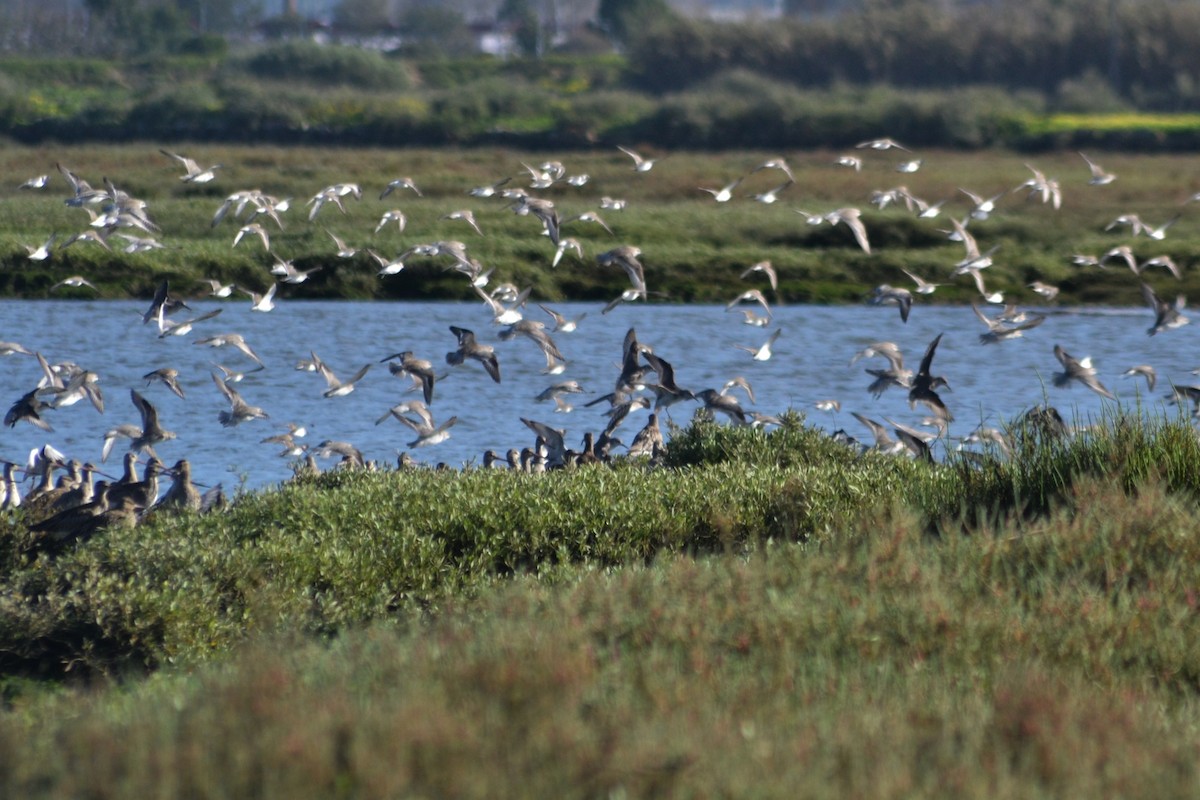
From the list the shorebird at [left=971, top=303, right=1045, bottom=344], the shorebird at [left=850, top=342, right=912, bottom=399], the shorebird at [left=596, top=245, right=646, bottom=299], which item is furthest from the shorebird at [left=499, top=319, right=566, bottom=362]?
the shorebird at [left=971, top=303, right=1045, bottom=344]

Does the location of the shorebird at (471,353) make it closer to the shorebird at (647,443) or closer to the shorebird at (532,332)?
the shorebird at (532,332)

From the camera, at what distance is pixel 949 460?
1228cm

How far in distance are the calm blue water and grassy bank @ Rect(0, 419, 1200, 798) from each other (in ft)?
22.0

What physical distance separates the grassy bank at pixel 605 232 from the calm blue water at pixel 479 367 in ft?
2.39

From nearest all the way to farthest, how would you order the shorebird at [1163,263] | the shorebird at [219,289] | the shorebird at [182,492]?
1. the shorebird at [182,492]
2. the shorebird at [219,289]
3. the shorebird at [1163,263]

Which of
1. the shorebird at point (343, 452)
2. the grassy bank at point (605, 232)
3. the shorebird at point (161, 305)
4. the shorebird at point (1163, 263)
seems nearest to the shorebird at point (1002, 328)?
the shorebird at point (1163, 263)

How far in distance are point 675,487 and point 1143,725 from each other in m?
5.34

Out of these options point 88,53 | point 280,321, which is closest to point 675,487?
point 280,321

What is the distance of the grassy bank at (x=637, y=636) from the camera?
5.38m

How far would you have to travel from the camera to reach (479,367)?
88.4 feet

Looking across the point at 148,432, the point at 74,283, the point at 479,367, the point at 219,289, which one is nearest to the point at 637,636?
the point at 148,432

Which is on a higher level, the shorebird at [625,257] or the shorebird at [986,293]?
the shorebird at [625,257]

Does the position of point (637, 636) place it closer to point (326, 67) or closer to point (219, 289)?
point (219, 289)

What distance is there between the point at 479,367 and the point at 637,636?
65.3 feet
